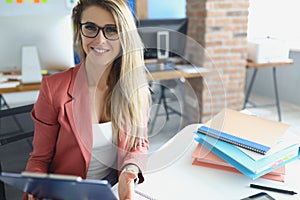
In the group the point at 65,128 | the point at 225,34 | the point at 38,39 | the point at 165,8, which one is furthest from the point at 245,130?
the point at 165,8

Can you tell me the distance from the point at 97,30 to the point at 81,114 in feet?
0.88

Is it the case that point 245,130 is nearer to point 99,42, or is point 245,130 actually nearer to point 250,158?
point 250,158

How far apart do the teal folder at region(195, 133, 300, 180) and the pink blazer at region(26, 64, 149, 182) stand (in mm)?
243

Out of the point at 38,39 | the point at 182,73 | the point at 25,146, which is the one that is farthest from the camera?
the point at 38,39

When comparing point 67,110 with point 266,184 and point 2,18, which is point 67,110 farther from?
point 2,18

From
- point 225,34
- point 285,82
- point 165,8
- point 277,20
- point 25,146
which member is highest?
point 165,8

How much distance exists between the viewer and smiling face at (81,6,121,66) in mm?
907

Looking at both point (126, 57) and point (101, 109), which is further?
point (101, 109)

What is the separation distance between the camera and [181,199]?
2.79ft

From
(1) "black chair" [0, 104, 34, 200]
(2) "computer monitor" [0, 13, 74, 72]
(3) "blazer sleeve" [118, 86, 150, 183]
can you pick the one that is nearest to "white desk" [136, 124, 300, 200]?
(3) "blazer sleeve" [118, 86, 150, 183]

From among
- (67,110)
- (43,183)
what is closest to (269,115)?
(67,110)

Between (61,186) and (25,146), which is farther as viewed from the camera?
(25,146)

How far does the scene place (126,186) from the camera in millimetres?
889

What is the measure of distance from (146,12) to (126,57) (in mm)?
3207
